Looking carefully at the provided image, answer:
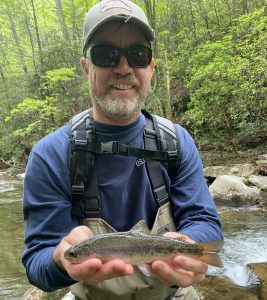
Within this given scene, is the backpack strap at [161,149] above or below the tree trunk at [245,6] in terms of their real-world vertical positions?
below

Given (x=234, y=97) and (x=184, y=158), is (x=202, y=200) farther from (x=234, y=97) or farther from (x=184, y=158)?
(x=234, y=97)

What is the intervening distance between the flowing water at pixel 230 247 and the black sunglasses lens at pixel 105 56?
4.48 meters

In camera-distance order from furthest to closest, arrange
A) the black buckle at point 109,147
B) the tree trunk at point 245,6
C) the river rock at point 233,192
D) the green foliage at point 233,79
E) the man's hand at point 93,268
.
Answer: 1. the tree trunk at point 245,6
2. the green foliage at point 233,79
3. the river rock at point 233,192
4. the black buckle at point 109,147
5. the man's hand at point 93,268

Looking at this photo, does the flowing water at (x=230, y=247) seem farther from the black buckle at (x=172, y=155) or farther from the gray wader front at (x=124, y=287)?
the black buckle at (x=172, y=155)

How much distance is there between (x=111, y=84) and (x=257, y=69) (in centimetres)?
1072

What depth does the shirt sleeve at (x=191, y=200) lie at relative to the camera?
221cm

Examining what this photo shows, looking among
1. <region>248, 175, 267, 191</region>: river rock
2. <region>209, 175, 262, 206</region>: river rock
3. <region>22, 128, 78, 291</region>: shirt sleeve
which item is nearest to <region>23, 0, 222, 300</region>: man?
<region>22, 128, 78, 291</region>: shirt sleeve

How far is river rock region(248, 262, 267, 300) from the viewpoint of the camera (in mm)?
5489

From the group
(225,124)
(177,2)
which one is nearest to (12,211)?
(225,124)

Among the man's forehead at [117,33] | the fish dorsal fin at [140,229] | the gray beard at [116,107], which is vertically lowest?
the fish dorsal fin at [140,229]

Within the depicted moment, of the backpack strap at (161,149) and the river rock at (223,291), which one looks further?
the river rock at (223,291)

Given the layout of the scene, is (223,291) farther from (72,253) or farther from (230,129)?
(230,129)

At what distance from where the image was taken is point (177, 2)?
22062mm

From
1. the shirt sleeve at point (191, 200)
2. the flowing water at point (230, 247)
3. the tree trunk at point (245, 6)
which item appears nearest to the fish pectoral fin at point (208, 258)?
the shirt sleeve at point (191, 200)
